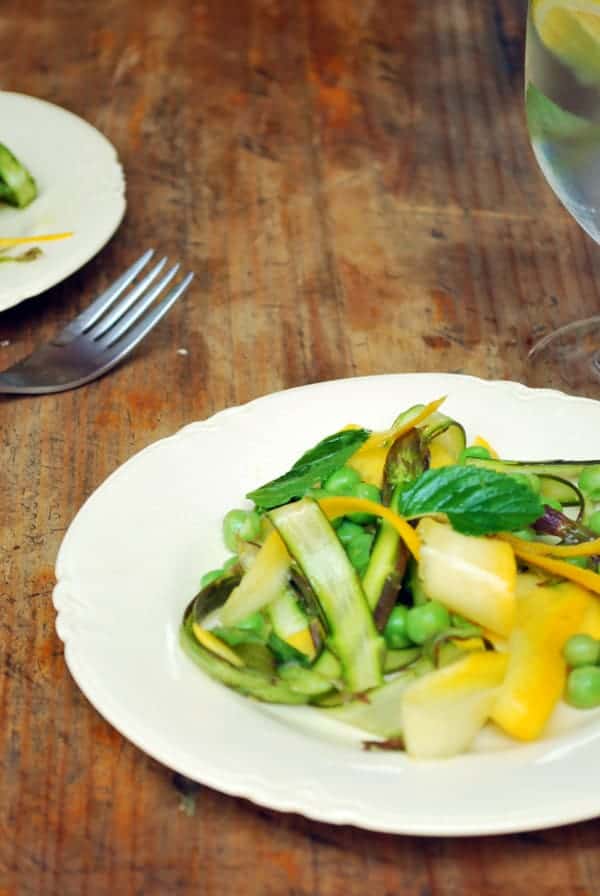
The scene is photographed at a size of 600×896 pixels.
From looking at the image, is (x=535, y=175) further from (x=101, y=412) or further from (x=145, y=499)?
(x=145, y=499)

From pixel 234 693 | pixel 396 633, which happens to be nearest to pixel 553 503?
pixel 396 633

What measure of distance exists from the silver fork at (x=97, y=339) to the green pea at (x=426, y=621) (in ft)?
2.31

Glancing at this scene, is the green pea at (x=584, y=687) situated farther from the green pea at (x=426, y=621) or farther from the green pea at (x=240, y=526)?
the green pea at (x=240, y=526)

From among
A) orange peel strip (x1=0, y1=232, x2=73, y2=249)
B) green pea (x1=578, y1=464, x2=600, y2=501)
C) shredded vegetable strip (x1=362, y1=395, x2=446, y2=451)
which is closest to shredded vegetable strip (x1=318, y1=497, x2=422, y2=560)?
shredded vegetable strip (x1=362, y1=395, x2=446, y2=451)

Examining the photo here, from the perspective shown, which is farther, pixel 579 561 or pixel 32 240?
pixel 32 240

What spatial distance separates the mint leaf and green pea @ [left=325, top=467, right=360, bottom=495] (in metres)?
0.09

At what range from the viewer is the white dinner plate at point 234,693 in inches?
37.4

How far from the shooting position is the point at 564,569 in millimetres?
1119

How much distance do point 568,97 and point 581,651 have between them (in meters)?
0.68

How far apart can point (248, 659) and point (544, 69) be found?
80 cm

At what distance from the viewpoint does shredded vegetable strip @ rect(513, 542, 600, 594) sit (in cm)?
111

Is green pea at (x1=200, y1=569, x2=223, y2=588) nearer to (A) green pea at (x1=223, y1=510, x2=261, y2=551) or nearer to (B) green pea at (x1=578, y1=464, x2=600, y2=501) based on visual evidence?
(A) green pea at (x1=223, y1=510, x2=261, y2=551)

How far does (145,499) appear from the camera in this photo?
129cm

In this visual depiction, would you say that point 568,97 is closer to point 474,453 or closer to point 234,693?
point 474,453
